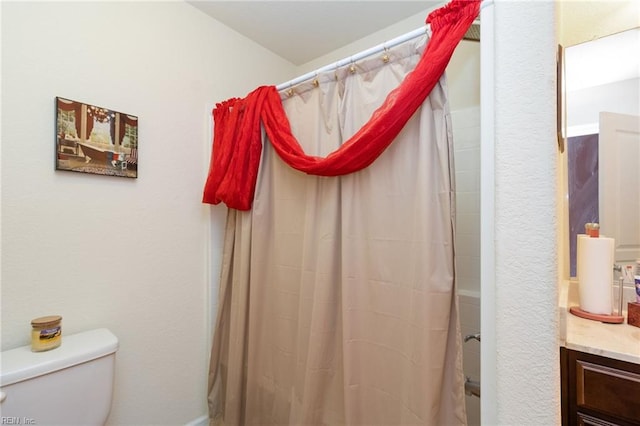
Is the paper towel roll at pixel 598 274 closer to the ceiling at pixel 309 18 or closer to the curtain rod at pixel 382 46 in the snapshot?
the curtain rod at pixel 382 46

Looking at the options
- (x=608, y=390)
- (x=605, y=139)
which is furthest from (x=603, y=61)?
(x=608, y=390)

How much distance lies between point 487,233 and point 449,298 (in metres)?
0.26

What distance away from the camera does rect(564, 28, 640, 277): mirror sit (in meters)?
1.24

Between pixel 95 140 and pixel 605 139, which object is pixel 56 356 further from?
pixel 605 139

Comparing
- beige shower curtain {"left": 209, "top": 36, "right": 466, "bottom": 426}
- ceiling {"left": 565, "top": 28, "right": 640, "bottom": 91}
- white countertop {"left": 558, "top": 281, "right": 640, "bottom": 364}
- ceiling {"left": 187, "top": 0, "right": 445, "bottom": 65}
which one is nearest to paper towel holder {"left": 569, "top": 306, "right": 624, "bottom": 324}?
white countertop {"left": 558, "top": 281, "right": 640, "bottom": 364}

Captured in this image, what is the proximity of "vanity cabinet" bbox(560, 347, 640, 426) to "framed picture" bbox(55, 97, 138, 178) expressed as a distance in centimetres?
193

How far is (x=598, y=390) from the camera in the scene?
0.89 m

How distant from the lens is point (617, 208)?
4.16ft

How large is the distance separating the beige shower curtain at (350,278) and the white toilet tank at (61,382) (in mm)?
569

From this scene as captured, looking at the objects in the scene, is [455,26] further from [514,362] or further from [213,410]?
[213,410]

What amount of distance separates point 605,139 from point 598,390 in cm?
109

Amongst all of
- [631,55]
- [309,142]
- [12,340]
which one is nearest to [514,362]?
[309,142]

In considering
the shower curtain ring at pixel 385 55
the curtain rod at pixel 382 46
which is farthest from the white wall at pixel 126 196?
the shower curtain ring at pixel 385 55

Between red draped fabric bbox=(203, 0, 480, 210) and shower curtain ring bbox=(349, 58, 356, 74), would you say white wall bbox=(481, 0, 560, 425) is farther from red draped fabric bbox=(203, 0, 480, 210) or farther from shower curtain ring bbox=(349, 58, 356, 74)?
shower curtain ring bbox=(349, 58, 356, 74)
